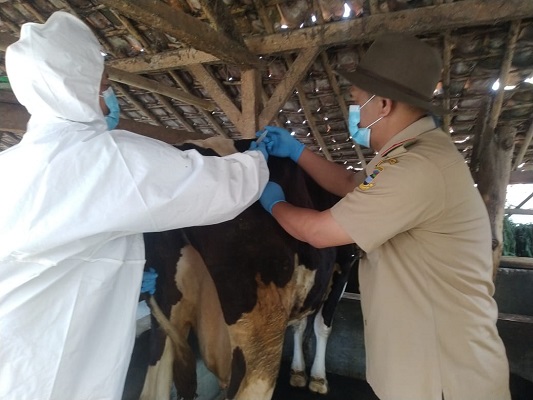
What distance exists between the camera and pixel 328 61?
15.3ft

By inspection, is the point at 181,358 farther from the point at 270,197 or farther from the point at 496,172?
the point at 496,172

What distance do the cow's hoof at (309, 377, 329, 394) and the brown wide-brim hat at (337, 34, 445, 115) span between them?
7.79 ft

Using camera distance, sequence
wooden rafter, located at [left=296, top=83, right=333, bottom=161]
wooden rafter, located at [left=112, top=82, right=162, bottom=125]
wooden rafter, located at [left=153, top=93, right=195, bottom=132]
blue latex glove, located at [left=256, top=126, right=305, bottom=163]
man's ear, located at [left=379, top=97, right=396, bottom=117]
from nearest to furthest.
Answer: man's ear, located at [left=379, top=97, right=396, bottom=117], blue latex glove, located at [left=256, top=126, right=305, bottom=163], wooden rafter, located at [left=296, top=83, right=333, bottom=161], wooden rafter, located at [left=112, top=82, right=162, bottom=125], wooden rafter, located at [left=153, top=93, right=195, bottom=132]

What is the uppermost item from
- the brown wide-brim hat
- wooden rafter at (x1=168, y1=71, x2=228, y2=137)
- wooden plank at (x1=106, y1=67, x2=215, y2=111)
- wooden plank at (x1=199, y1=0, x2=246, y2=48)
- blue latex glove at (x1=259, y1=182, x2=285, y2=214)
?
wooden rafter at (x1=168, y1=71, x2=228, y2=137)

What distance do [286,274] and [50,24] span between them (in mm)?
1493

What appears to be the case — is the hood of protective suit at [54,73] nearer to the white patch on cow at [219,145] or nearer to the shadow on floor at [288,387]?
the white patch on cow at [219,145]

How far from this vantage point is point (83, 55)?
4.69 ft

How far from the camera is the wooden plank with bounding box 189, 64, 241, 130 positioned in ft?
13.0

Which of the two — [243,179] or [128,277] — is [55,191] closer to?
[128,277]

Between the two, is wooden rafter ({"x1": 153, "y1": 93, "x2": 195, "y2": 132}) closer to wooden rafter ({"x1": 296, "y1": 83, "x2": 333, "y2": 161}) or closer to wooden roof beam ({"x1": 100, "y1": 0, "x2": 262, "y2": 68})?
wooden rafter ({"x1": 296, "y1": 83, "x2": 333, "y2": 161})

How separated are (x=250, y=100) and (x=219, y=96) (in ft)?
1.62

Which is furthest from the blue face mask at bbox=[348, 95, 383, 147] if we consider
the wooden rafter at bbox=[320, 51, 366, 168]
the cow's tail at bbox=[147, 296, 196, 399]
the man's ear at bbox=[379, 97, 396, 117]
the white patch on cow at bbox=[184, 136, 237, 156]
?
the wooden rafter at bbox=[320, 51, 366, 168]

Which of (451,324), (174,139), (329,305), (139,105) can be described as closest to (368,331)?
(451,324)

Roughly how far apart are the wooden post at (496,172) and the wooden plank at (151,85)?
373 centimetres
